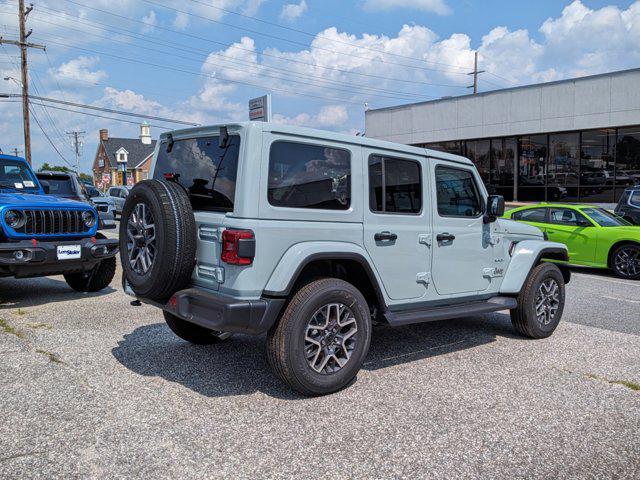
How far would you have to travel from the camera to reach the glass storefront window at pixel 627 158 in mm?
21562

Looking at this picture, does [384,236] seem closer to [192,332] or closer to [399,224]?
[399,224]

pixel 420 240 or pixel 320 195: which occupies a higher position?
pixel 320 195

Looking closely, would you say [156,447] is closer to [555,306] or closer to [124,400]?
[124,400]

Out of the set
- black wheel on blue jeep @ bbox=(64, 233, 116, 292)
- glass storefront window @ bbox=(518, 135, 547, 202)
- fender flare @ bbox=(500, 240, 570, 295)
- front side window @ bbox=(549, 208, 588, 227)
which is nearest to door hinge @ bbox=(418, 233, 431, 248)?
fender flare @ bbox=(500, 240, 570, 295)

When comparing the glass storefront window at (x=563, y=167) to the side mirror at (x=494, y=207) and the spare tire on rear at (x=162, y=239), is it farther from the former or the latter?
the spare tire on rear at (x=162, y=239)

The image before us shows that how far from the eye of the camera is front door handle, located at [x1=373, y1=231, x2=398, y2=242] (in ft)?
14.5

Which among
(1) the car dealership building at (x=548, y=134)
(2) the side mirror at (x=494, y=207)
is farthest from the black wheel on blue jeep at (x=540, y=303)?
(1) the car dealership building at (x=548, y=134)

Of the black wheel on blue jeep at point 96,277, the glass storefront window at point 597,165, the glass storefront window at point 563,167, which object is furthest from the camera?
the glass storefront window at point 563,167

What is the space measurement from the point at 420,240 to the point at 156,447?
8.77 feet

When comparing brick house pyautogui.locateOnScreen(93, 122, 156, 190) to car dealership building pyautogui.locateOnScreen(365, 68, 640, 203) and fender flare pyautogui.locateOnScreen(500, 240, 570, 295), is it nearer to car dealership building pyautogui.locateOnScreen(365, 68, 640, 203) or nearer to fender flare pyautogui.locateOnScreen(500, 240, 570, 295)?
car dealership building pyautogui.locateOnScreen(365, 68, 640, 203)

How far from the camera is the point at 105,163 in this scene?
266 feet

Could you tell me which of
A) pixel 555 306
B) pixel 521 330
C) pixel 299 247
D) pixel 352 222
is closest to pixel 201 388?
pixel 299 247

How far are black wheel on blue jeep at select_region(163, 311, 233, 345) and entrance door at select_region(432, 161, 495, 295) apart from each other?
215 cm

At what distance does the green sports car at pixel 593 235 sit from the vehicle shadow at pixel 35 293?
8687 mm
